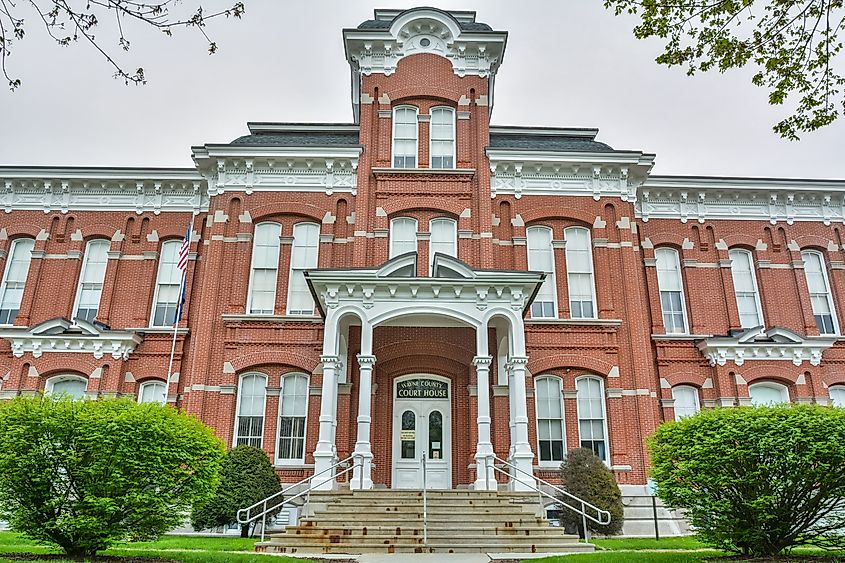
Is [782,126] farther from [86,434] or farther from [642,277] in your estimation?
[642,277]

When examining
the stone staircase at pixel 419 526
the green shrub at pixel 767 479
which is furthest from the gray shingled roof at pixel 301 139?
the green shrub at pixel 767 479

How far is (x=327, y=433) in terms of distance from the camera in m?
15.0

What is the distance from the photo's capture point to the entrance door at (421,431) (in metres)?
17.4

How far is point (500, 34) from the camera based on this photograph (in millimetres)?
20641

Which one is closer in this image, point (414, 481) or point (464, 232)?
point (414, 481)

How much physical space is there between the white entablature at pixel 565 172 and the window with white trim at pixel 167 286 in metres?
9.91

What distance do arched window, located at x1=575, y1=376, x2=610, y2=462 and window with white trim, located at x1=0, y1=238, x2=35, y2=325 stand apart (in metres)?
16.8

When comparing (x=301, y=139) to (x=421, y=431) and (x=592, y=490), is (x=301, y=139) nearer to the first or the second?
(x=421, y=431)

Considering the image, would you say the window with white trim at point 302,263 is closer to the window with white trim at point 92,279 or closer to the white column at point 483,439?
the white column at point 483,439

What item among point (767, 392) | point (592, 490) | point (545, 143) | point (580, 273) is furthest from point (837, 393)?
point (545, 143)

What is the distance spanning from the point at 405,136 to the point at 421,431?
895 cm

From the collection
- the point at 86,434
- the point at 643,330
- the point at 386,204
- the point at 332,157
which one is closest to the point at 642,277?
the point at 643,330

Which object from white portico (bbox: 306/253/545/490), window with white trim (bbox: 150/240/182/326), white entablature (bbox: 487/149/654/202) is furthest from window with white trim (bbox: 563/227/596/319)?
window with white trim (bbox: 150/240/182/326)

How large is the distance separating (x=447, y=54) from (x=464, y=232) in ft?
20.0
